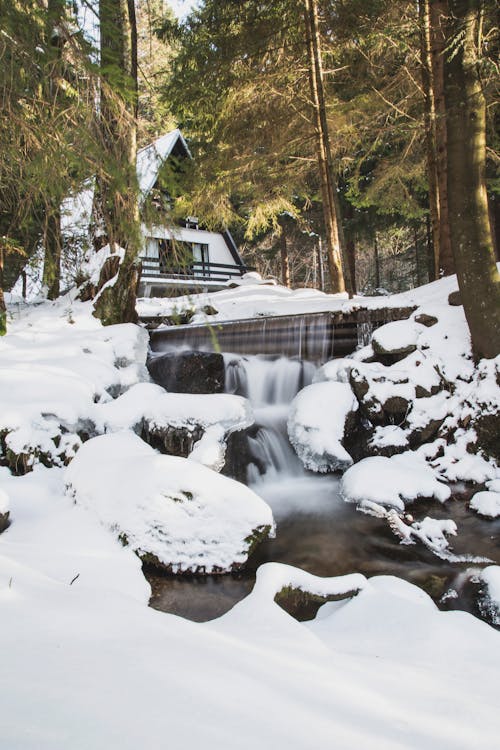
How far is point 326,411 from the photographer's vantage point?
276 inches

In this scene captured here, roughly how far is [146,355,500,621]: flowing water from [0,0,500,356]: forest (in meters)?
2.94

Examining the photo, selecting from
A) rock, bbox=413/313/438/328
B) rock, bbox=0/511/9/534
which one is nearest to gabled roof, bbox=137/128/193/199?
rock, bbox=0/511/9/534

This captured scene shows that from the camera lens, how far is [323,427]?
273 inches

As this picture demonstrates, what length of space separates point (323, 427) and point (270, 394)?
2.10 m

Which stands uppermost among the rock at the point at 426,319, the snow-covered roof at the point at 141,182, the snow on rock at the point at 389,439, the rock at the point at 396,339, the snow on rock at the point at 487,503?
the snow-covered roof at the point at 141,182

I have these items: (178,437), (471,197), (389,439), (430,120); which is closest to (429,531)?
(389,439)

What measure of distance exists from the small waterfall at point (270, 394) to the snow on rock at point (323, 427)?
0.28 m

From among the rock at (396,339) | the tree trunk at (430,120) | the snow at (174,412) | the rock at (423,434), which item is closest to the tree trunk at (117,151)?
the snow at (174,412)

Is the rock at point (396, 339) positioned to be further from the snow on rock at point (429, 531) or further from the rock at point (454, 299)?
the snow on rock at point (429, 531)

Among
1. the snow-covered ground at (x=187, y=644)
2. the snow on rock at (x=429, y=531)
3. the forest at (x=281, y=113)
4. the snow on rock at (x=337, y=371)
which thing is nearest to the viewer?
the snow-covered ground at (x=187, y=644)

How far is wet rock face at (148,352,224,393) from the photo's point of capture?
28.5ft

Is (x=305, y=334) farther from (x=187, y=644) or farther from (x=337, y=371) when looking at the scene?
(x=187, y=644)

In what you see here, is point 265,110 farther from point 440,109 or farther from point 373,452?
point 373,452

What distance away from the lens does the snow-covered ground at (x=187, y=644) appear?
121 cm
